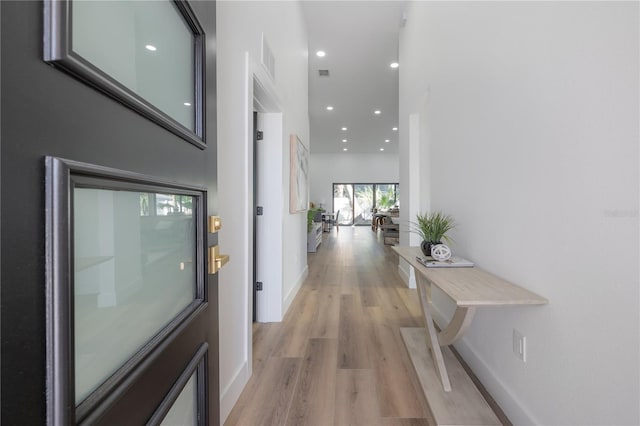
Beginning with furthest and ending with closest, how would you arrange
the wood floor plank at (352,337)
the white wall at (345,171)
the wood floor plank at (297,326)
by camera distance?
the white wall at (345,171) < the wood floor plank at (297,326) < the wood floor plank at (352,337)

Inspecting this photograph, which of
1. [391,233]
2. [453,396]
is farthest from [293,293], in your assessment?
[391,233]

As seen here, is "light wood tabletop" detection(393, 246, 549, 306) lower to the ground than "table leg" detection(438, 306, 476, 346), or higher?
higher

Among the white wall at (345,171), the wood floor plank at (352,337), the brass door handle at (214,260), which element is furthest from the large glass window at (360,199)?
the brass door handle at (214,260)

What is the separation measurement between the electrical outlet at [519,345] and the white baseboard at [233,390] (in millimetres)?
1484

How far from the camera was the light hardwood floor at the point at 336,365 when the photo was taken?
5.16 feet

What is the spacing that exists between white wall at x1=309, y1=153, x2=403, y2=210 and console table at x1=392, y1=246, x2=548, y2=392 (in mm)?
11874

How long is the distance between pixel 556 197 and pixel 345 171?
13.0m

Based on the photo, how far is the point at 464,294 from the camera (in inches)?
51.9

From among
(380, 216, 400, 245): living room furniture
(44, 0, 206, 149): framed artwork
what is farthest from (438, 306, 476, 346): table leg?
(380, 216, 400, 245): living room furniture

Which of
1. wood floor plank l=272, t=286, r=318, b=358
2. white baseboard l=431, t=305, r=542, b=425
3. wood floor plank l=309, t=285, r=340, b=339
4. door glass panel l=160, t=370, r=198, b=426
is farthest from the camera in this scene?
wood floor plank l=309, t=285, r=340, b=339

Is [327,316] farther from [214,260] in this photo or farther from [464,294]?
[214,260]

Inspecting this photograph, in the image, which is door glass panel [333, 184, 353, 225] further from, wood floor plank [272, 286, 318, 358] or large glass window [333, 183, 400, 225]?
wood floor plank [272, 286, 318, 358]

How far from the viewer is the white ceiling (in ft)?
12.8

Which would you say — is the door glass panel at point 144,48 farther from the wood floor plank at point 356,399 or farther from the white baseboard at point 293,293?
the white baseboard at point 293,293
